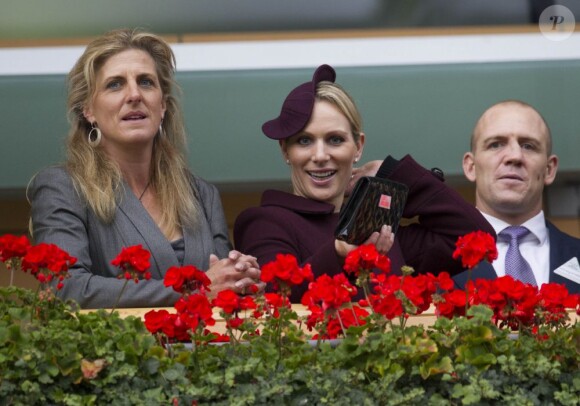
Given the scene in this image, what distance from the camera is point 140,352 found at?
203 centimetres

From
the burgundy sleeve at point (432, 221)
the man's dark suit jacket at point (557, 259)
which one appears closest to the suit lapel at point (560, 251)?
the man's dark suit jacket at point (557, 259)

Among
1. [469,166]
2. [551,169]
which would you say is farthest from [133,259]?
[551,169]

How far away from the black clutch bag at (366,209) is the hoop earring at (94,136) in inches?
41.2

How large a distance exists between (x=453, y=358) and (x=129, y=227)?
1509 mm

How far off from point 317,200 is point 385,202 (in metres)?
0.69

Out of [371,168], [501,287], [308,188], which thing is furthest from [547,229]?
[501,287]

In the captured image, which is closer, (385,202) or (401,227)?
(385,202)

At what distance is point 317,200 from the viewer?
3.55 m

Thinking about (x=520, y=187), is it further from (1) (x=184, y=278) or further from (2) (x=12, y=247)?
(2) (x=12, y=247)

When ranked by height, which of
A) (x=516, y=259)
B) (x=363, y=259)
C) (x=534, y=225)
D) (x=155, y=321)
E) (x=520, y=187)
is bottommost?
(x=155, y=321)

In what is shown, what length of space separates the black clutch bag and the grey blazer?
0.56 m

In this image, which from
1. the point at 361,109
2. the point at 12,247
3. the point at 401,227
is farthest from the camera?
the point at 361,109

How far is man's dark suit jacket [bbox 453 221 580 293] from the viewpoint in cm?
367

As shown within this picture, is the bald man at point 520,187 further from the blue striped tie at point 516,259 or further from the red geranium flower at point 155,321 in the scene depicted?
the red geranium flower at point 155,321
